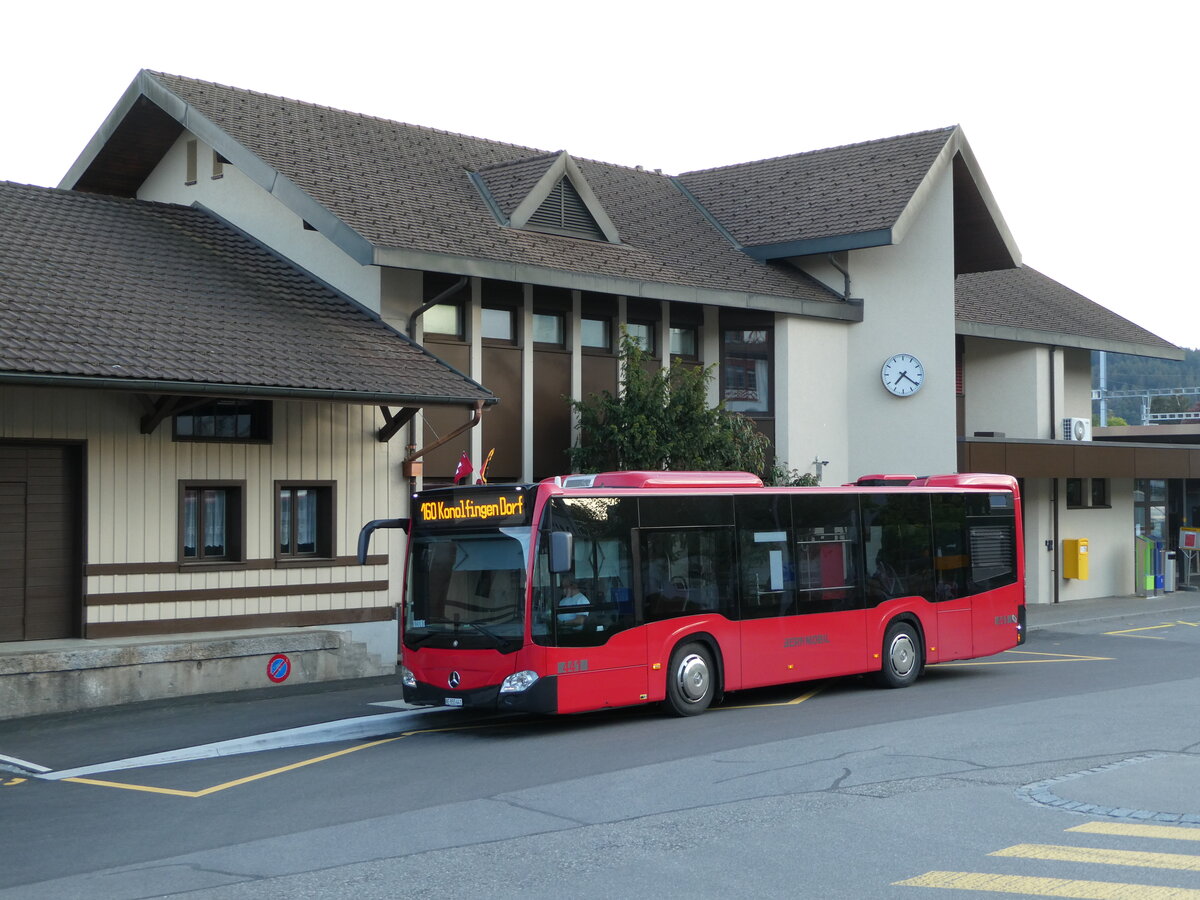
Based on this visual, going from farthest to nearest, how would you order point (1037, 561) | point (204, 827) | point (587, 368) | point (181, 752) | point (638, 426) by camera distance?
point (1037, 561)
point (587, 368)
point (638, 426)
point (181, 752)
point (204, 827)

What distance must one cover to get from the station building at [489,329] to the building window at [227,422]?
0.07 meters

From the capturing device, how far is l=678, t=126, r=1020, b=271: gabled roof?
84.4 ft

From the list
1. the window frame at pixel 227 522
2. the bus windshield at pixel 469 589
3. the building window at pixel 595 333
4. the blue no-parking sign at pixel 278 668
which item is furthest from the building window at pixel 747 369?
the bus windshield at pixel 469 589

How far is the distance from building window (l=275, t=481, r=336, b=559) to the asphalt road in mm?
2891

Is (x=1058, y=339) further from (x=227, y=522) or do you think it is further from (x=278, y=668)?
(x=278, y=668)

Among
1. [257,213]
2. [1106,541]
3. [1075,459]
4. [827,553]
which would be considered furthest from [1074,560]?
[257,213]

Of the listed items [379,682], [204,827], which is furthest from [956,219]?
[204,827]

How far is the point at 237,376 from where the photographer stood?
55.5 ft

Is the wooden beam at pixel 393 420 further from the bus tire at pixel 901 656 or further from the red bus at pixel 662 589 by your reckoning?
the bus tire at pixel 901 656

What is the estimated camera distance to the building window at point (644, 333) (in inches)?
939

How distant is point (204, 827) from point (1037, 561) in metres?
25.9

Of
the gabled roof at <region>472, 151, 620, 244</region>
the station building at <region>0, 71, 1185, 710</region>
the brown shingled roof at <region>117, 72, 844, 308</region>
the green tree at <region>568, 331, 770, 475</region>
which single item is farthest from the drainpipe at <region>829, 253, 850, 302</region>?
the green tree at <region>568, 331, 770, 475</region>

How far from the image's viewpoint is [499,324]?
22.0m

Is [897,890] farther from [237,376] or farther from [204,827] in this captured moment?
[237,376]
